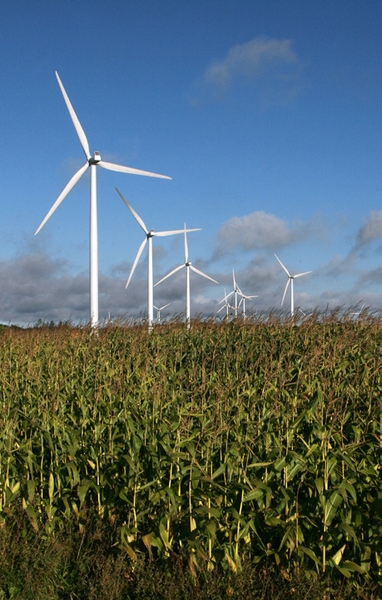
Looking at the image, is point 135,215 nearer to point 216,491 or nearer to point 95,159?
point 95,159

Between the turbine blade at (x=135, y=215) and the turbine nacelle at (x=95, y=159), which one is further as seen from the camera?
the turbine blade at (x=135, y=215)

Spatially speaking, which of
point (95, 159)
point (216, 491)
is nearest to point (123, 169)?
point (95, 159)

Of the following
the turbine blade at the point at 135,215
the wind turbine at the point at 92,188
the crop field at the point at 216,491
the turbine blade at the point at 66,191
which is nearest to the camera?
the crop field at the point at 216,491

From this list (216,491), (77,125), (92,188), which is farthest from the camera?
(77,125)

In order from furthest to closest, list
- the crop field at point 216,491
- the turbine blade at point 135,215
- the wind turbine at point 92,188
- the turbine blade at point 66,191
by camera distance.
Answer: the turbine blade at point 135,215
the turbine blade at point 66,191
the wind turbine at point 92,188
the crop field at point 216,491

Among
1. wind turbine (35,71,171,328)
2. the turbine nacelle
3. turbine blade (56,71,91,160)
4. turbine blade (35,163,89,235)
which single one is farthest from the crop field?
turbine blade (56,71,91,160)

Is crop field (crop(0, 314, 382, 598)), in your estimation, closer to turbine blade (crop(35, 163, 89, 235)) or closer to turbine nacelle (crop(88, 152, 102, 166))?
turbine blade (crop(35, 163, 89, 235))

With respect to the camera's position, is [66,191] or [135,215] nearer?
[66,191]

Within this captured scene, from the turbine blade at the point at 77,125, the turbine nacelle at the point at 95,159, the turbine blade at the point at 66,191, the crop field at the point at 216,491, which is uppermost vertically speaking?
the turbine blade at the point at 77,125

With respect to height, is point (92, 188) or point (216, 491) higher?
point (92, 188)

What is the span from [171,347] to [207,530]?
36.2 ft

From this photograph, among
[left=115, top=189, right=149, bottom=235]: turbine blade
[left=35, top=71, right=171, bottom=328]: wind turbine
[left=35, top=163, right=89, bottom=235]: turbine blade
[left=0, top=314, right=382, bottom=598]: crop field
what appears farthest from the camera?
[left=115, top=189, right=149, bottom=235]: turbine blade

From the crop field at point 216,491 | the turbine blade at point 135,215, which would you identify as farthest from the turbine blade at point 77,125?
the crop field at point 216,491

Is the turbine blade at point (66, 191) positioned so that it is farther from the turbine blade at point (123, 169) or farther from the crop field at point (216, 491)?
the crop field at point (216, 491)
